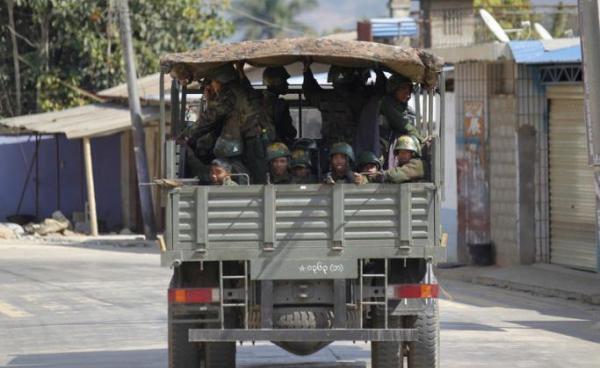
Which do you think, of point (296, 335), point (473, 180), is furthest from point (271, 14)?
point (296, 335)

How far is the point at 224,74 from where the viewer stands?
11133mm

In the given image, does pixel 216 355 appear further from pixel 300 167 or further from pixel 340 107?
pixel 340 107

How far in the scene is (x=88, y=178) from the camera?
29.9m

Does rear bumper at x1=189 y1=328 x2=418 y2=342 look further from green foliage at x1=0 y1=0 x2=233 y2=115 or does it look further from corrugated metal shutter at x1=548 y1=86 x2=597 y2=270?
green foliage at x1=0 y1=0 x2=233 y2=115

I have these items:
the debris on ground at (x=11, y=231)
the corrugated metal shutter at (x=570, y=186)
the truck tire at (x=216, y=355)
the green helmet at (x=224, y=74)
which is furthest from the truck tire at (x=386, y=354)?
the debris on ground at (x=11, y=231)

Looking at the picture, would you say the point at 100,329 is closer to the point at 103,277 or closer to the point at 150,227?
the point at 103,277

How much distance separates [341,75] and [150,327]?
4.33 meters

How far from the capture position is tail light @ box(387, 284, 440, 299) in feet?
32.5

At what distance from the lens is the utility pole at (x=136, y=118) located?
95.9 ft

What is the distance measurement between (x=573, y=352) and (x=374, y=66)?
3.63 metres

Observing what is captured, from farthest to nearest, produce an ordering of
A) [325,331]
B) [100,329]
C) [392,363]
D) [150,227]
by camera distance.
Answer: [150,227] → [100,329] → [392,363] → [325,331]

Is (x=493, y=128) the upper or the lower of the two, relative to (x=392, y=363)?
upper

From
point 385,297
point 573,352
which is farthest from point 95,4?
point 385,297

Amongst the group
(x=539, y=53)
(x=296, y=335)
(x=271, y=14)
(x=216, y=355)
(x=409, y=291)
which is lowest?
(x=216, y=355)
